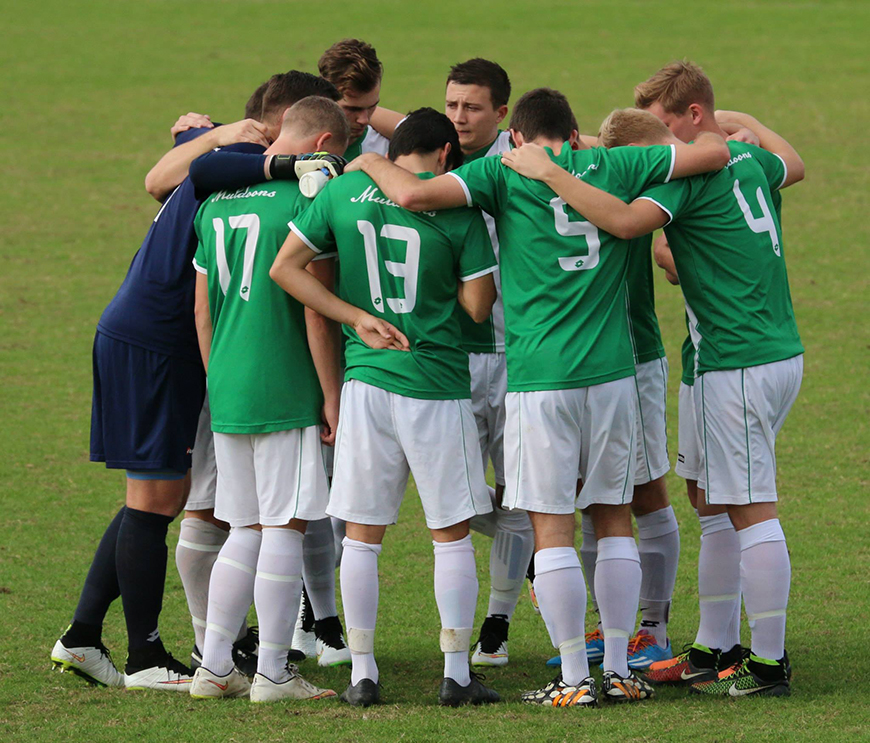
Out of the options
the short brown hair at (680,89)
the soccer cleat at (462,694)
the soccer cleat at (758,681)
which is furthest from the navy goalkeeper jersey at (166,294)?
the soccer cleat at (758,681)

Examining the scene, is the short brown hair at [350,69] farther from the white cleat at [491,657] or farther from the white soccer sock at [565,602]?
the white cleat at [491,657]

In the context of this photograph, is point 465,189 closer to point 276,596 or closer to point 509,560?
point 276,596

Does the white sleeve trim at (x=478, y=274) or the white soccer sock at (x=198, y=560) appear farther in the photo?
the white soccer sock at (x=198, y=560)

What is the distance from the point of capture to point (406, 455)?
15.6 ft

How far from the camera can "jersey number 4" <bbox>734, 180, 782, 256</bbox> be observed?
16.0ft

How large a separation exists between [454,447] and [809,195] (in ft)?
47.4

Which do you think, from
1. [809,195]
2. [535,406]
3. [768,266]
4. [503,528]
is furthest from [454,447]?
[809,195]

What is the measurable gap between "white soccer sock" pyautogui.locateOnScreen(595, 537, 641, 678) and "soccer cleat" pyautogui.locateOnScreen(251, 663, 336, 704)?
43.3 inches

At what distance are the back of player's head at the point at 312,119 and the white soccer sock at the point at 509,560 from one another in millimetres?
1867

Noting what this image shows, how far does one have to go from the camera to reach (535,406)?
465 cm

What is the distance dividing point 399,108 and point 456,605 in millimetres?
18241

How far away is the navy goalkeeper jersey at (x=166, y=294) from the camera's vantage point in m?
5.18

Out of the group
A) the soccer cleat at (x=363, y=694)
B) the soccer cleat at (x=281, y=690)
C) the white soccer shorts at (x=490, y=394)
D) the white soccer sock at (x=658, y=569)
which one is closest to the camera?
the soccer cleat at (x=363, y=694)

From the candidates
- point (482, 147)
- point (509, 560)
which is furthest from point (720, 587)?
point (482, 147)
